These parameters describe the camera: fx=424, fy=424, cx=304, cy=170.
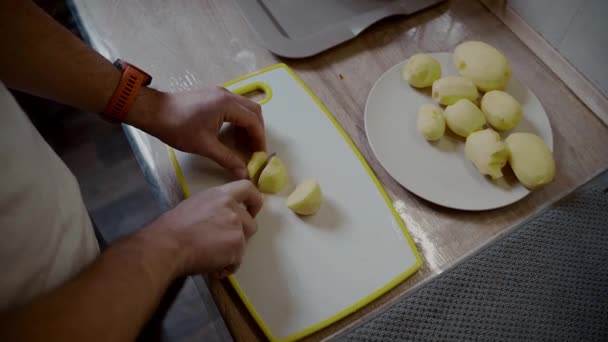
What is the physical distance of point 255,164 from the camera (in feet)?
2.13

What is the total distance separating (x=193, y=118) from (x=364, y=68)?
0.36m

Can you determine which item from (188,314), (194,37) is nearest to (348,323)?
(194,37)

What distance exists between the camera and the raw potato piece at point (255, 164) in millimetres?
648

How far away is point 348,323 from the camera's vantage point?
0.57m

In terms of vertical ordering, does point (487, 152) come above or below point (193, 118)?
below

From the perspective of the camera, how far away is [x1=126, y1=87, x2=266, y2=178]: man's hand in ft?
2.02

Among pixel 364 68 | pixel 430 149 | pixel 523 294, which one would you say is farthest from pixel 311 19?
pixel 523 294

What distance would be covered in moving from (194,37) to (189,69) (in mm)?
82

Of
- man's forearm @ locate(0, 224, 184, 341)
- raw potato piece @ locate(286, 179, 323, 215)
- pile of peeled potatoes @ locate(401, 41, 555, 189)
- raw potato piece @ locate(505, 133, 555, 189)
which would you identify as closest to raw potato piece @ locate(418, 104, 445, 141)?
pile of peeled potatoes @ locate(401, 41, 555, 189)

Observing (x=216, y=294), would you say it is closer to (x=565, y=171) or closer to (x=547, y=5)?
(x=565, y=171)

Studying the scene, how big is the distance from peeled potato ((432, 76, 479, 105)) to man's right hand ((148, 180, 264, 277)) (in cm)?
37

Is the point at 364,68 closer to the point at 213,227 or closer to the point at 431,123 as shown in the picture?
the point at 431,123

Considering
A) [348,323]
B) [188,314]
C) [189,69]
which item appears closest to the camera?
[348,323]

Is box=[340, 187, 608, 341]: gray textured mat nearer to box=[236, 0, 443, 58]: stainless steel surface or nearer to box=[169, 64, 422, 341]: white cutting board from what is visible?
box=[169, 64, 422, 341]: white cutting board
